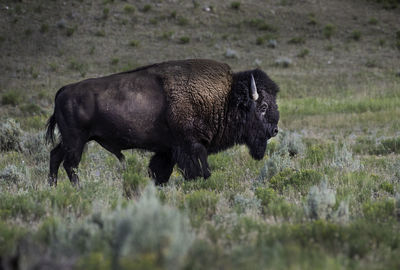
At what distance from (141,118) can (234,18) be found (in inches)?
857

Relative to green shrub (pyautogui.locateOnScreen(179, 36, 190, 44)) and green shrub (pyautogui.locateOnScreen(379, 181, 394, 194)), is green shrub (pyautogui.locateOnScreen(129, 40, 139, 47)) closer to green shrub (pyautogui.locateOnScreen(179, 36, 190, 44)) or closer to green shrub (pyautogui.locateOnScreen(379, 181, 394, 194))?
green shrub (pyautogui.locateOnScreen(179, 36, 190, 44))

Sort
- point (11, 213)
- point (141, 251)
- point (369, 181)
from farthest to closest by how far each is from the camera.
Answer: point (369, 181) → point (11, 213) → point (141, 251)

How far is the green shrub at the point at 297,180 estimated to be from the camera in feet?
20.7

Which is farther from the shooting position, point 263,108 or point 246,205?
point 263,108

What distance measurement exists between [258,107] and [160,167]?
1846mm

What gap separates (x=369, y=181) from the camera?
20.4 ft

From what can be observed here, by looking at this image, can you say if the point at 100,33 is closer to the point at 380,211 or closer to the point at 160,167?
the point at 160,167

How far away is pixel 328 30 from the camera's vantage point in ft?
84.0

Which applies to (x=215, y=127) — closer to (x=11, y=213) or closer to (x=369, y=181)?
(x=369, y=181)

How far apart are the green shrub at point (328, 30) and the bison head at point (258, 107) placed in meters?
19.5

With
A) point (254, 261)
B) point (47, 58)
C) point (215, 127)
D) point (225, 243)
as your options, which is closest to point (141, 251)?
point (254, 261)

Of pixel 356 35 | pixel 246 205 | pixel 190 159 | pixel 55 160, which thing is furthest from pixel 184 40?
pixel 246 205

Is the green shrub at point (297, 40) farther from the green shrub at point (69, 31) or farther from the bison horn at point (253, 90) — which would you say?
the bison horn at point (253, 90)

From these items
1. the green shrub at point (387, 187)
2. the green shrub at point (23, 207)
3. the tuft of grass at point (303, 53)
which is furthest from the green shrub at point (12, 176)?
the tuft of grass at point (303, 53)
